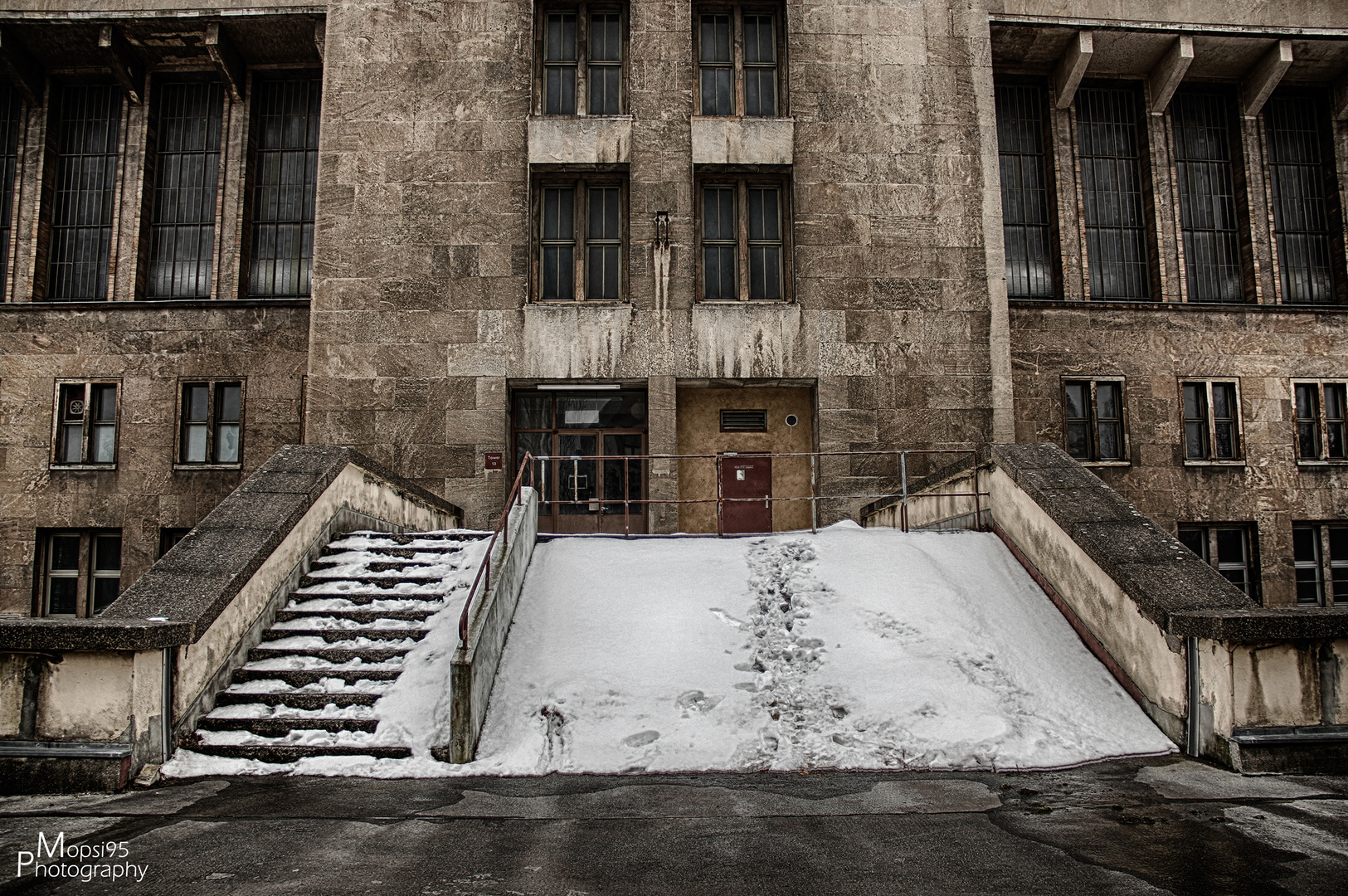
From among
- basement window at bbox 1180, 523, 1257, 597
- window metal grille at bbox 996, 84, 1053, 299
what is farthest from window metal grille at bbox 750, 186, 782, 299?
basement window at bbox 1180, 523, 1257, 597

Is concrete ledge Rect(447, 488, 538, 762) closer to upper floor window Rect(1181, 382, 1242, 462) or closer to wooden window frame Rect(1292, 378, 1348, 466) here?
upper floor window Rect(1181, 382, 1242, 462)

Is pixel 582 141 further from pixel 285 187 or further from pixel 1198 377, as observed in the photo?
pixel 1198 377

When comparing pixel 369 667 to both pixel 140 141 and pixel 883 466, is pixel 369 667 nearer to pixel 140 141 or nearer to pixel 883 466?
pixel 883 466

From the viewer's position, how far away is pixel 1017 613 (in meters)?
9.48

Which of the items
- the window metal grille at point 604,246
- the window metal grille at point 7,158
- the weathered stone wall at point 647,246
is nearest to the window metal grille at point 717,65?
the weathered stone wall at point 647,246

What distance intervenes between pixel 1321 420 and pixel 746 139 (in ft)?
44.8

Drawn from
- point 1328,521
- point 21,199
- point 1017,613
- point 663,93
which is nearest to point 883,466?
Answer: point 1017,613

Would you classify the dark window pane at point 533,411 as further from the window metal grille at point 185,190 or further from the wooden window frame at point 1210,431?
the wooden window frame at point 1210,431

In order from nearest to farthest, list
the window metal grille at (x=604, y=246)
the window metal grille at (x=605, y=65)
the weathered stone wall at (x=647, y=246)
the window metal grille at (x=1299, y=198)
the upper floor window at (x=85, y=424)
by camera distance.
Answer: the weathered stone wall at (x=647, y=246) < the window metal grille at (x=604, y=246) < the window metal grille at (x=605, y=65) < the upper floor window at (x=85, y=424) < the window metal grille at (x=1299, y=198)

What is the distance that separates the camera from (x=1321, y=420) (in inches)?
709

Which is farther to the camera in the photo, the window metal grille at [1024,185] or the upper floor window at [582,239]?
the window metal grille at [1024,185]

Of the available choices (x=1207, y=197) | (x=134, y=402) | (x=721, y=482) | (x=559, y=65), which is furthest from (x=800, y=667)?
(x=1207, y=197)

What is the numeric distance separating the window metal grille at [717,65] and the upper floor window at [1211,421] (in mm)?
11424

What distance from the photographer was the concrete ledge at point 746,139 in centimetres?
1636
